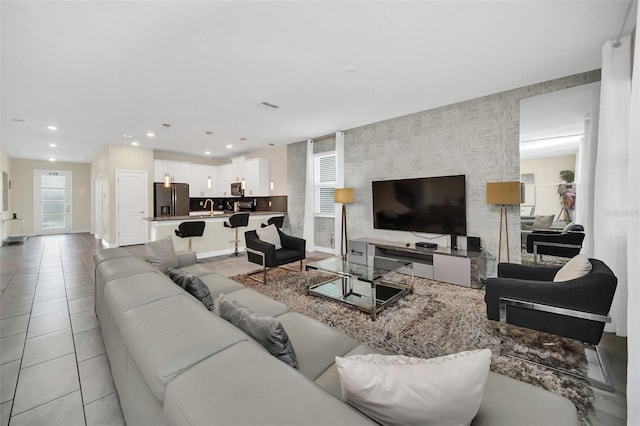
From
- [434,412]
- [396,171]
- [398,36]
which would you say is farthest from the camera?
[396,171]

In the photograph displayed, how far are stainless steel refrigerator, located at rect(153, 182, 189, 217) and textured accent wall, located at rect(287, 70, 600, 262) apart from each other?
5.13 meters

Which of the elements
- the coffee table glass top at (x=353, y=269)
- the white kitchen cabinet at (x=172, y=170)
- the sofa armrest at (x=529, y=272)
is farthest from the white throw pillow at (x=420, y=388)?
the white kitchen cabinet at (x=172, y=170)

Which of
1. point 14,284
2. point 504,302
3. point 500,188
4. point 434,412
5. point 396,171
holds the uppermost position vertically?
point 396,171

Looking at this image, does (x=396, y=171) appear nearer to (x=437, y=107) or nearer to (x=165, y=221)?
(x=437, y=107)

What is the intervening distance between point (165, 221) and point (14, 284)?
7.11 feet

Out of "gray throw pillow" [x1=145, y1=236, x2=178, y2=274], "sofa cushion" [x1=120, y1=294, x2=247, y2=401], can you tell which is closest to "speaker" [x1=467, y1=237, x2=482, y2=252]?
"sofa cushion" [x1=120, y1=294, x2=247, y2=401]

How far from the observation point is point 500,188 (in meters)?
3.68

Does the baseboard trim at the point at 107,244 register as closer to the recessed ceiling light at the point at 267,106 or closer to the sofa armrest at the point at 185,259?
the sofa armrest at the point at 185,259

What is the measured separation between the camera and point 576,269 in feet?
7.19

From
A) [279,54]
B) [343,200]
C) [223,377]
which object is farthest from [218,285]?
[343,200]

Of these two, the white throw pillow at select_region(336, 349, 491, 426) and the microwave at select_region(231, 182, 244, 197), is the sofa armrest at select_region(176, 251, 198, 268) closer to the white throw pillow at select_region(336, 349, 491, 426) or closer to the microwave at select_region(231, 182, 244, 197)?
the white throw pillow at select_region(336, 349, 491, 426)

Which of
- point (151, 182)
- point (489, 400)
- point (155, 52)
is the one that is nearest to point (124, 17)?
point (155, 52)

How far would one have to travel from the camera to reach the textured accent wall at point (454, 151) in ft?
12.5

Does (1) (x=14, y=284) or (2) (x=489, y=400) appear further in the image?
(1) (x=14, y=284)
